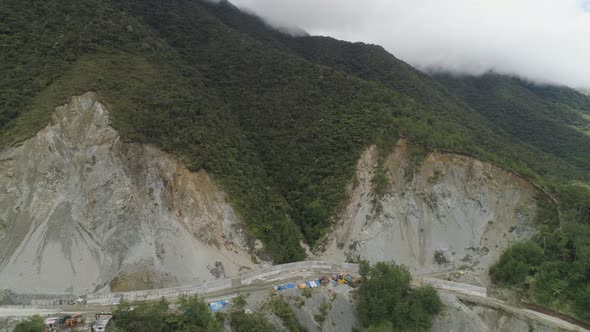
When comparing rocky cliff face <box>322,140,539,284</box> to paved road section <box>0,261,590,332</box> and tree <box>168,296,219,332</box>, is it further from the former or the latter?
tree <box>168,296,219,332</box>

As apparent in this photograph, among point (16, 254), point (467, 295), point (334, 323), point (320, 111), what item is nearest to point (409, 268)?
point (467, 295)

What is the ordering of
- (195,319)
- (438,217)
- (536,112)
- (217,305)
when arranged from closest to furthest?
(195,319)
(217,305)
(438,217)
(536,112)

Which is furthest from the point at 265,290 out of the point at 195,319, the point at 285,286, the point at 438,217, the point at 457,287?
the point at 438,217

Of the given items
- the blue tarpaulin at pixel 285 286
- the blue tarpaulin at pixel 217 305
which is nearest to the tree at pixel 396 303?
the blue tarpaulin at pixel 285 286

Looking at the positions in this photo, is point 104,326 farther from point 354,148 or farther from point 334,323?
point 354,148

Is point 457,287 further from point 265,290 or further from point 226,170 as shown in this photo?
point 226,170

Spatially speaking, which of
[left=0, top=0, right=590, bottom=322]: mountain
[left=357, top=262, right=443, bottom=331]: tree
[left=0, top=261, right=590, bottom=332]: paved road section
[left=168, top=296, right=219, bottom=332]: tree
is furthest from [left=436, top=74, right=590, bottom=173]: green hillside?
[left=168, top=296, right=219, bottom=332]: tree

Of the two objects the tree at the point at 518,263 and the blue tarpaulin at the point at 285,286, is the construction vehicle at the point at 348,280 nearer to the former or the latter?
the blue tarpaulin at the point at 285,286
